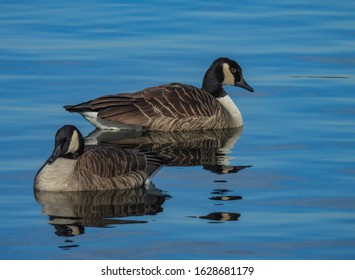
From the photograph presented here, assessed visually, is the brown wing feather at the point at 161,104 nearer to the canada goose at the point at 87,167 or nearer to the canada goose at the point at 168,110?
the canada goose at the point at 168,110

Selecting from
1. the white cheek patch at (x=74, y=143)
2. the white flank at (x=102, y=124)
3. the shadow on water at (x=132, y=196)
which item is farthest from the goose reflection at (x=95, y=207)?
the white flank at (x=102, y=124)

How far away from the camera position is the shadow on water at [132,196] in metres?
15.5

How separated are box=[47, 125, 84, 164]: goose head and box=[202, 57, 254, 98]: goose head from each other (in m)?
6.37

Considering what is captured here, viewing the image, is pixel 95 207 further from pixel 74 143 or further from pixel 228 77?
pixel 228 77

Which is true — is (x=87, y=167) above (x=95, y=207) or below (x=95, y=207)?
above

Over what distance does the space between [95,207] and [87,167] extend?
994 millimetres

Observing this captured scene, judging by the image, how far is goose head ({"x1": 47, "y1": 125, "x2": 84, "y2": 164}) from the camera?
54.5 feet

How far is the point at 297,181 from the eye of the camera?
17.3 meters

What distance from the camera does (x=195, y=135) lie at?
70.4 ft

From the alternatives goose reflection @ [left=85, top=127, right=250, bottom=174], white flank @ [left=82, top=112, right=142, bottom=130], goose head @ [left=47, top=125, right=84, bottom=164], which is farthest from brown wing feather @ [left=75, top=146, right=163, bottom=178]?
white flank @ [left=82, top=112, right=142, bottom=130]

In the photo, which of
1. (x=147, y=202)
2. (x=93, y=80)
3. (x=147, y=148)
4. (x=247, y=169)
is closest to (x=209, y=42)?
(x=93, y=80)

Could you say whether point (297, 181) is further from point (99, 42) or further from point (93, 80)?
point (99, 42)

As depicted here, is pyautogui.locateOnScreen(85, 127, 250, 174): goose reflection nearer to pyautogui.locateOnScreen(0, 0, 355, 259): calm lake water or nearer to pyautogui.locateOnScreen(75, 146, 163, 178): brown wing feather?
pyautogui.locateOnScreen(0, 0, 355, 259): calm lake water

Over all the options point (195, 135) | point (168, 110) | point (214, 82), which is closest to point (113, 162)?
point (195, 135)
